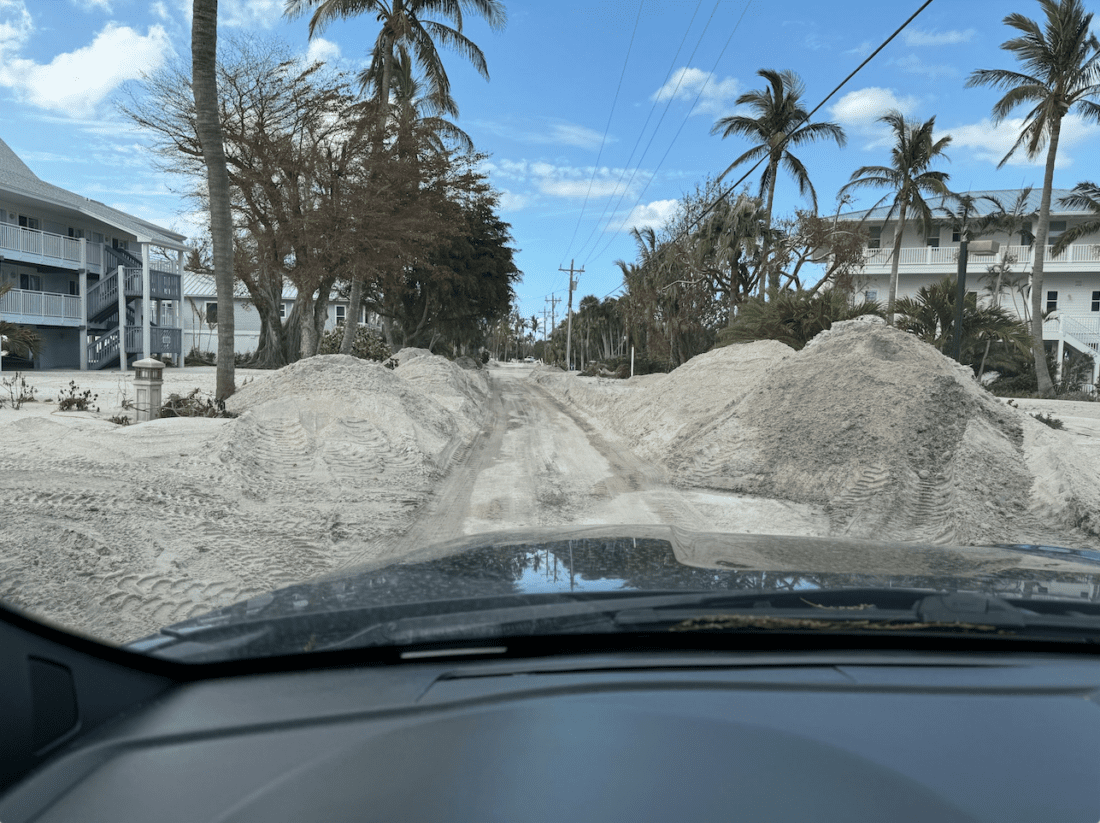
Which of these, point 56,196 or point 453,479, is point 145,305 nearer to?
point 56,196

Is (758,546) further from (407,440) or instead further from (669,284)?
(669,284)

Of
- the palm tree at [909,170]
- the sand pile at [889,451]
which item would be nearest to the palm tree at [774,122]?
the palm tree at [909,170]

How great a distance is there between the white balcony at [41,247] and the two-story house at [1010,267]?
36.0 metres

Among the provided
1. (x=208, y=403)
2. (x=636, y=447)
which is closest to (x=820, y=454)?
(x=636, y=447)

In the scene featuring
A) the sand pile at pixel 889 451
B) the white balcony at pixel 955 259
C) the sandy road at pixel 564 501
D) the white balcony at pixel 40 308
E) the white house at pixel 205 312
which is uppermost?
the white balcony at pixel 955 259

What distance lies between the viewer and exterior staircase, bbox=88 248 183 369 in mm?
31109

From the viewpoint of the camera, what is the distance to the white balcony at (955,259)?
42.2 meters

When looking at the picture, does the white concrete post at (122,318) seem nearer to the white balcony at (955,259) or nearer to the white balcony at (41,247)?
the white balcony at (41,247)

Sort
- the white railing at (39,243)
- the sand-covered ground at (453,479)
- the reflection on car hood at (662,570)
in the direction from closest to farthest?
1. the reflection on car hood at (662,570)
2. the sand-covered ground at (453,479)
3. the white railing at (39,243)

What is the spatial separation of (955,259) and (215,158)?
40059 millimetres

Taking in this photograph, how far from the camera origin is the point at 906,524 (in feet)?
25.5

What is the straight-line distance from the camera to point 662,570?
253cm

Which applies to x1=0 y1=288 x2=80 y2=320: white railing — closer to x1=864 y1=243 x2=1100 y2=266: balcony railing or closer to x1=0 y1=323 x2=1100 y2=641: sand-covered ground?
x1=0 y1=323 x2=1100 y2=641: sand-covered ground

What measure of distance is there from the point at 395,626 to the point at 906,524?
716 centimetres
